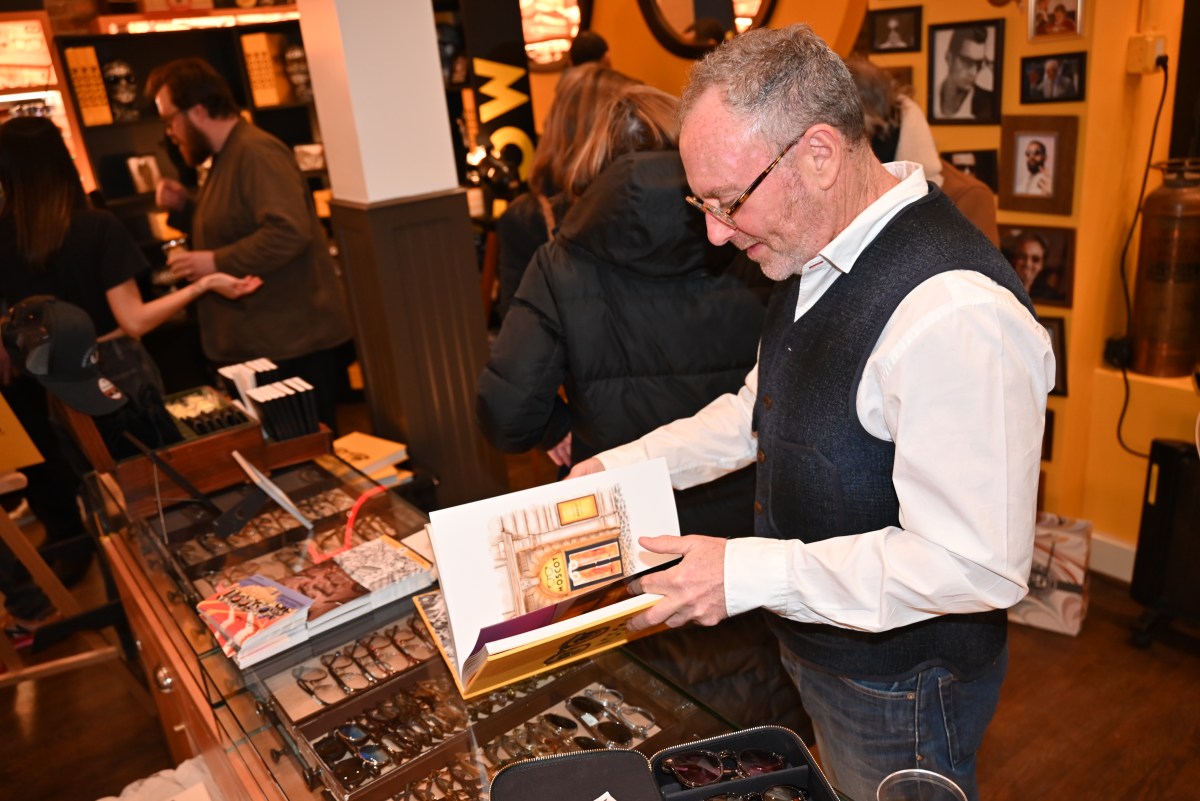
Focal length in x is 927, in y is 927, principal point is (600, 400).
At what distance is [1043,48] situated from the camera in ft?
9.88

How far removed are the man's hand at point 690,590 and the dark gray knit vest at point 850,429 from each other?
174 mm

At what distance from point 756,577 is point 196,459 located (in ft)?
5.04

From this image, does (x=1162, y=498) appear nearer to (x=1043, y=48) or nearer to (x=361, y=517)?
(x=1043, y=48)

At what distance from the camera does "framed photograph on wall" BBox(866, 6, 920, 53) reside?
3363 millimetres

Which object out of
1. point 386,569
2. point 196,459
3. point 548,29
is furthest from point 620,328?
point 548,29

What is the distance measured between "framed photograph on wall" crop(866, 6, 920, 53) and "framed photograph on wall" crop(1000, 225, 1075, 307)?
0.76 metres

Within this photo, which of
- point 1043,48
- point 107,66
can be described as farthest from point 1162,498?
point 107,66

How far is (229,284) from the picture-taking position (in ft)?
10.4

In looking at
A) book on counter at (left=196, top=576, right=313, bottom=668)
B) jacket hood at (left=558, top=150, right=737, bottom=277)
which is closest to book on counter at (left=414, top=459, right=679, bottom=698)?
book on counter at (left=196, top=576, right=313, bottom=668)

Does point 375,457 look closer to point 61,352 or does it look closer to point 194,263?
point 61,352

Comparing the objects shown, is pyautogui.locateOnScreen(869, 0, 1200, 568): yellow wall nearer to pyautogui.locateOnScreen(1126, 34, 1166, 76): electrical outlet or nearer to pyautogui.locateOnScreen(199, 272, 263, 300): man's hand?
pyautogui.locateOnScreen(1126, 34, 1166, 76): electrical outlet

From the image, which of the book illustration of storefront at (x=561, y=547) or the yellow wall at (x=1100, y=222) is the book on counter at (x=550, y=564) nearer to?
the book illustration of storefront at (x=561, y=547)

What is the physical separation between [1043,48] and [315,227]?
2.67 metres

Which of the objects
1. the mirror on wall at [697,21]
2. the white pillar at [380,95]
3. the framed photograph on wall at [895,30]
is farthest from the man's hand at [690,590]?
the mirror on wall at [697,21]
